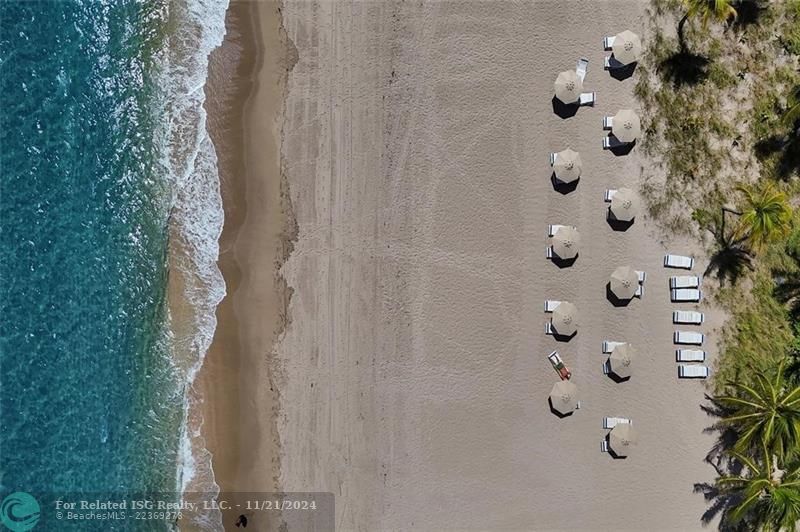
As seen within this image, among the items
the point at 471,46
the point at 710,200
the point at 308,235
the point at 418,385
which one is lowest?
the point at 418,385

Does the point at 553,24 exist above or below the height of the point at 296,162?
above

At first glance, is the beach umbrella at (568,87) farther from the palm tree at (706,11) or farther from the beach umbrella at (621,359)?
the beach umbrella at (621,359)

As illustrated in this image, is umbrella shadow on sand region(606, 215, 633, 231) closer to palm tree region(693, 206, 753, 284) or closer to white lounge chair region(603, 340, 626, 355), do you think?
palm tree region(693, 206, 753, 284)

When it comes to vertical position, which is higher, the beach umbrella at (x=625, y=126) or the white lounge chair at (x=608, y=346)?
the beach umbrella at (x=625, y=126)

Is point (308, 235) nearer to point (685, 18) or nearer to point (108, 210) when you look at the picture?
point (108, 210)

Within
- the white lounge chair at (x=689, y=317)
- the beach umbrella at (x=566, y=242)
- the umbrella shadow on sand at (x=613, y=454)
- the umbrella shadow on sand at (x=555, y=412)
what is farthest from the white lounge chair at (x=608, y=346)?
the beach umbrella at (x=566, y=242)

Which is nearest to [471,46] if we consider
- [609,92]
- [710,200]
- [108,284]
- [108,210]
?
[609,92]
